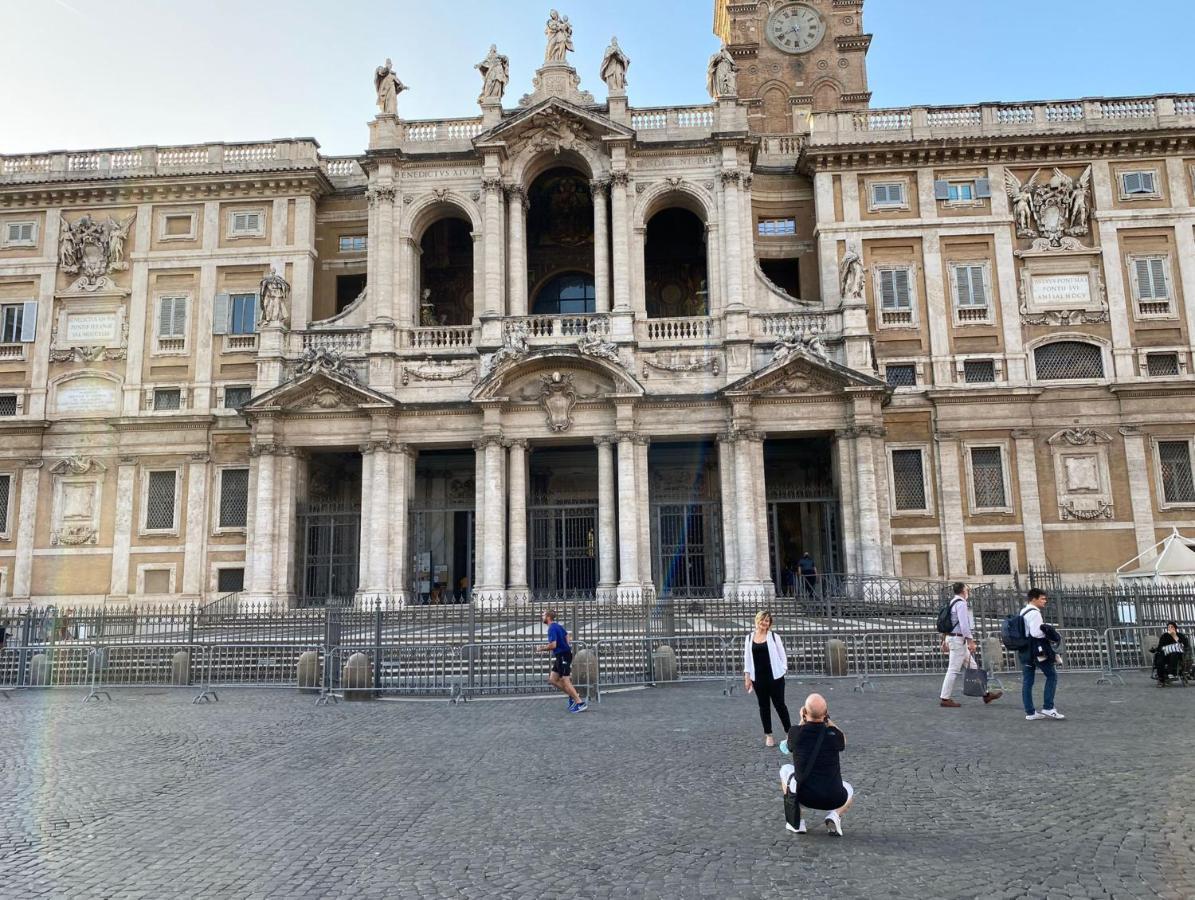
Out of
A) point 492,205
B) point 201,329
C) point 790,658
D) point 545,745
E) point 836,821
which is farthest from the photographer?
point 201,329

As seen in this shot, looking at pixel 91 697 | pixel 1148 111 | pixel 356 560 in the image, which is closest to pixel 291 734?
pixel 91 697

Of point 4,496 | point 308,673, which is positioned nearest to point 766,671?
point 308,673

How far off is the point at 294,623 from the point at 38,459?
1823 cm

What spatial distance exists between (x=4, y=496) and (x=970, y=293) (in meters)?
33.1

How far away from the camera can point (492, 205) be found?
1145 inches

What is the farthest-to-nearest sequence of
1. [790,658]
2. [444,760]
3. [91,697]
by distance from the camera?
[790,658] → [91,697] → [444,760]

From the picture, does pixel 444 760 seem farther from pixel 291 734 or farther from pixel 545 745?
pixel 291 734

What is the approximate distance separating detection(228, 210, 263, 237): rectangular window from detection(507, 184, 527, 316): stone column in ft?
30.2

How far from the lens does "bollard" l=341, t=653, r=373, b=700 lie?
589 inches

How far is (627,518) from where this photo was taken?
88.4 feet

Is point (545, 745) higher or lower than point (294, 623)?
lower

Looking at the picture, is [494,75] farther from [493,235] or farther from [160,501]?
[160,501]

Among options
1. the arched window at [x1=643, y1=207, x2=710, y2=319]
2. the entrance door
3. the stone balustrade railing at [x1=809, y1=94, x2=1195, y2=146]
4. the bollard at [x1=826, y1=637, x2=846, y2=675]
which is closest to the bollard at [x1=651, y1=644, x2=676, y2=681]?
the bollard at [x1=826, y1=637, x2=846, y2=675]

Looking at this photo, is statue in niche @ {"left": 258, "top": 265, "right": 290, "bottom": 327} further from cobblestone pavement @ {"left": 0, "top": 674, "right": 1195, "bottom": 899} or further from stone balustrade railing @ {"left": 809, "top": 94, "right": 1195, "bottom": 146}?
cobblestone pavement @ {"left": 0, "top": 674, "right": 1195, "bottom": 899}
